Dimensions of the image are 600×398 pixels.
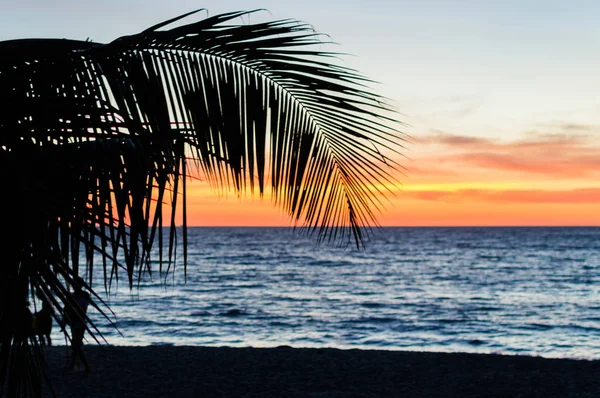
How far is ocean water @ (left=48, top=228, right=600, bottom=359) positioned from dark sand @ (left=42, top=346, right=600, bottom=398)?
56.4 inches

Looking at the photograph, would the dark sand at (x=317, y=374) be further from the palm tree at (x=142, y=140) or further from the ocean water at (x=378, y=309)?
the palm tree at (x=142, y=140)

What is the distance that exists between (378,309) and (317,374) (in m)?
21.5

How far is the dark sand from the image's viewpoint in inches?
375

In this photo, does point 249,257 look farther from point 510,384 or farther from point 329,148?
point 329,148

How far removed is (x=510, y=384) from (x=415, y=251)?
81.4 m

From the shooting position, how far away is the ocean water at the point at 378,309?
22.5 m

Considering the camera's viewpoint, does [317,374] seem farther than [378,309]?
No

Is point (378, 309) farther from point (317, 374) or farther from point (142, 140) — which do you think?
point (142, 140)

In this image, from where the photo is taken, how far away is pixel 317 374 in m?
10.6

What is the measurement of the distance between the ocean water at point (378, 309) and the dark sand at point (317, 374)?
143 cm

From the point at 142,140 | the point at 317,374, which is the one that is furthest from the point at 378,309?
the point at 142,140

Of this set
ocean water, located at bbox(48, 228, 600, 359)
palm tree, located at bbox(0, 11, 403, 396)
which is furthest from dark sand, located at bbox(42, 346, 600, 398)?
palm tree, located at bbox(0, 11, 403, 396)

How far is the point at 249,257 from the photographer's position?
81125 mm

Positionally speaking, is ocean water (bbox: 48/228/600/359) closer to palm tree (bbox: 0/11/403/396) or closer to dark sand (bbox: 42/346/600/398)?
dark sand (bbox: 42/346/600/398)
